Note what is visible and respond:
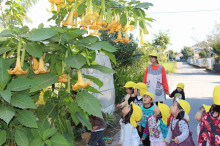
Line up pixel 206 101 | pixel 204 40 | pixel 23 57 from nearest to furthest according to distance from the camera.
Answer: pixel 23 57 → pixel 206 101 → pixel 204 40

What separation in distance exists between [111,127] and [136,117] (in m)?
2.79

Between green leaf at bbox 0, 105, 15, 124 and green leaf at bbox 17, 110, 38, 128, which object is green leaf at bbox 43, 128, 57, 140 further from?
green leaf at bbox 0, 105, 15, 124

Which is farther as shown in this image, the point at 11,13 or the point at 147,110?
the point at 147,110

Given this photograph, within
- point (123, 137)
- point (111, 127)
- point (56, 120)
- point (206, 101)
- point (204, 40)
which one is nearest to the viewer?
point (56, 120)

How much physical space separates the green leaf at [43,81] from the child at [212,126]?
204cm

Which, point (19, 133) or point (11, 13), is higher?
point (11, 13)

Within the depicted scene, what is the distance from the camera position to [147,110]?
464 cm

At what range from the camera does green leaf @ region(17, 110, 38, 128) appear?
1.60 meters

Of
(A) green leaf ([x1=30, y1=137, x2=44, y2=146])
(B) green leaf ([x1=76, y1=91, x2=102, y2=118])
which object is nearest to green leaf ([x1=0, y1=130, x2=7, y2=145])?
(A) green leaf ([x1=30, y1=137, x2=44, y2=146])

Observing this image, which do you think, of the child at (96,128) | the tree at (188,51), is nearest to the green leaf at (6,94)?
the child at (96,128)

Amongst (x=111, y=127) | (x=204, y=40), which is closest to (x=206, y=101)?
(x=111, y=127)

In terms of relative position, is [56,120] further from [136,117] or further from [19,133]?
[136,117]

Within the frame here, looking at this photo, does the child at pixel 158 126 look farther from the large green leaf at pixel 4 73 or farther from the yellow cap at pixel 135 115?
the large green leaf at pixel 4 73

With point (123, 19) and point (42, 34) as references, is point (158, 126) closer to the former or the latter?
point (123, 19)
